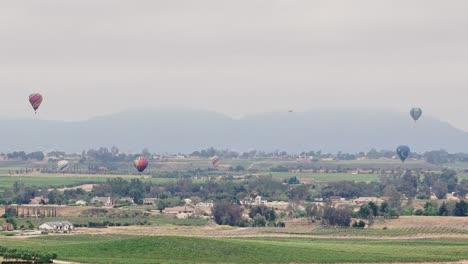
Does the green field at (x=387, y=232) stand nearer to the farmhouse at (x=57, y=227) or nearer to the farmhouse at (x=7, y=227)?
the farmhouse at (x=57, y=227)

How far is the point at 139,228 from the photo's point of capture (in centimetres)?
16988

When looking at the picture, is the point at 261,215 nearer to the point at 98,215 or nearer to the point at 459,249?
the point at 98,215

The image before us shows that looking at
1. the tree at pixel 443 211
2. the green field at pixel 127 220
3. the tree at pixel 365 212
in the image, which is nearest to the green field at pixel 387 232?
the tree at pixel 365 212

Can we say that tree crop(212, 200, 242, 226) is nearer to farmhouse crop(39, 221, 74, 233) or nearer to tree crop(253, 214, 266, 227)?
tree crop(253, 214, 266, 227)

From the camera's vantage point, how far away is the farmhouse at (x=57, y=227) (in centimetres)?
16412

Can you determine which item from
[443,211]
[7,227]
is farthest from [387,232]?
[7,227]

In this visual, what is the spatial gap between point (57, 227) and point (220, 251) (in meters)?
44.0

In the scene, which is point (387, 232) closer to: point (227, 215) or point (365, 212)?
point (365, 212)

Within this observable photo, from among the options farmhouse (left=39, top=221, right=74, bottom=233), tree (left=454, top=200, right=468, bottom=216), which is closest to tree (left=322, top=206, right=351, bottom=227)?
tree (left=454, top=200, right=468, bottom=216)

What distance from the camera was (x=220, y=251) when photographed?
128500 millimetres

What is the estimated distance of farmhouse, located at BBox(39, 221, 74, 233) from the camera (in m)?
164

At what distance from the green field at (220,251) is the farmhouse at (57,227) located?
2226 cm

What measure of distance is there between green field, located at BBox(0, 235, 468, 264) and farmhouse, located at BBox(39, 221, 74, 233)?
73.0 ft

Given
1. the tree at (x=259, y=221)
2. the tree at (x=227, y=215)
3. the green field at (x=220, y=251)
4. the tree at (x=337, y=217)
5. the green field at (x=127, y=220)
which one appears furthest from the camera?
the tree at (x=227, y=215)
